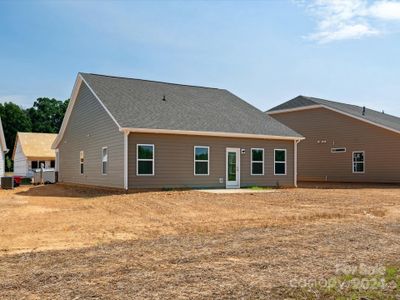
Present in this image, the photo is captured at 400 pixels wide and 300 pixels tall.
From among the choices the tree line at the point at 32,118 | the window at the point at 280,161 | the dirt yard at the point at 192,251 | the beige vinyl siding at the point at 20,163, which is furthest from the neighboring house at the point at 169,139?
the tree line at the point at 32,118

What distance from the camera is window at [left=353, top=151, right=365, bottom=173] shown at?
27.8 metres

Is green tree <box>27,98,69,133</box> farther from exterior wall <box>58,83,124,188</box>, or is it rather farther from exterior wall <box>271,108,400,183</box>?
exterior wall <box>271,108,400,183</box>

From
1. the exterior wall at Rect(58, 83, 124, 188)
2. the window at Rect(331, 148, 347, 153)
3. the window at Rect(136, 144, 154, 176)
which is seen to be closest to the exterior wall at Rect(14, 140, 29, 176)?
the exterior wall at Rect(58, 83, 124, 188)

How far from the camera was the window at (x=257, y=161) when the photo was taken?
21.6 meters

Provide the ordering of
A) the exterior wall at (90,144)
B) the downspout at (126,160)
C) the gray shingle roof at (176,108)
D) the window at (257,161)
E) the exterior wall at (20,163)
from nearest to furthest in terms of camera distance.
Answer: the downspout at (126,160) < the exterior wall at (90,144) < the gray shingle roof at (176,108) < the window at (257,161) < the exterior wall at (20,163)

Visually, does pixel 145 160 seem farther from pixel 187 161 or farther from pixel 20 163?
pixel 20 163

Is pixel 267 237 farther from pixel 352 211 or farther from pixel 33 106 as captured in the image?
pixel 33 106

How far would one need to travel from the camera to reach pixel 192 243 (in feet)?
24.9

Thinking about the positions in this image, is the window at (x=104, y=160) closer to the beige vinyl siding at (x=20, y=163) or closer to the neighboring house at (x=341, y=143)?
the neighboring house at (x=341, y=143)

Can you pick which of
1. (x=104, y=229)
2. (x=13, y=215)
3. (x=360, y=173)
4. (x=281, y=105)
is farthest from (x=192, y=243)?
(x=281, y=105)

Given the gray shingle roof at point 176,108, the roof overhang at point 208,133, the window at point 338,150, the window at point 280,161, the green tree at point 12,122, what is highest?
the green tree at point 12,122

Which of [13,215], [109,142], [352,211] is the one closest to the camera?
[13,215]

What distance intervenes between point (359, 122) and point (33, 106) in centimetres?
5995

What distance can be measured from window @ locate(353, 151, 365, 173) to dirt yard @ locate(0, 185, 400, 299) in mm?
15377
